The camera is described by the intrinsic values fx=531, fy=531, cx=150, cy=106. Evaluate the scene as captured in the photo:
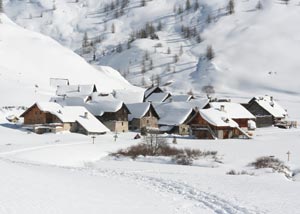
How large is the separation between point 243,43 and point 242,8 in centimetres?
3444

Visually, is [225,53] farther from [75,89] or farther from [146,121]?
[146,121]

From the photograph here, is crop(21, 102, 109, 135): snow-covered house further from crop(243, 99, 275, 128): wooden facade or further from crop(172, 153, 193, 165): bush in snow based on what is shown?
crop(243, 99, 275, 128): wooden facade

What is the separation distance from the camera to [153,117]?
220 feet

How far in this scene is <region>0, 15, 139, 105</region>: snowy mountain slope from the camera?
9188 cm

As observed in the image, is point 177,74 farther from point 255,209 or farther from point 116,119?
point 255,209

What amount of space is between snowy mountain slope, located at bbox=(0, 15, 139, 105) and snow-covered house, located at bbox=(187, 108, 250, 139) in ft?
110

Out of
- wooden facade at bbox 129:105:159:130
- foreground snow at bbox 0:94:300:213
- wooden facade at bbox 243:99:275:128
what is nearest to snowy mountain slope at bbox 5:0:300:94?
wooden facade at bbox 243:99:275:128

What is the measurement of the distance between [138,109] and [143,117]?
182 centimetres

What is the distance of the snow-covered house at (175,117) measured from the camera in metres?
63.6

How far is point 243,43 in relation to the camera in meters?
161

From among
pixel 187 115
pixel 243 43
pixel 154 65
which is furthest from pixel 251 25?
pixel 187 115

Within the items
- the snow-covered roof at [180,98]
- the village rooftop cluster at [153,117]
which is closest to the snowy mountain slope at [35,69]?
the village rooftop cluster at [153,117]

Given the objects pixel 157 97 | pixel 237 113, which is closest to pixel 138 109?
pixel 237 113

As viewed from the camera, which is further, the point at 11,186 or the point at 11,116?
the point at 11,116
